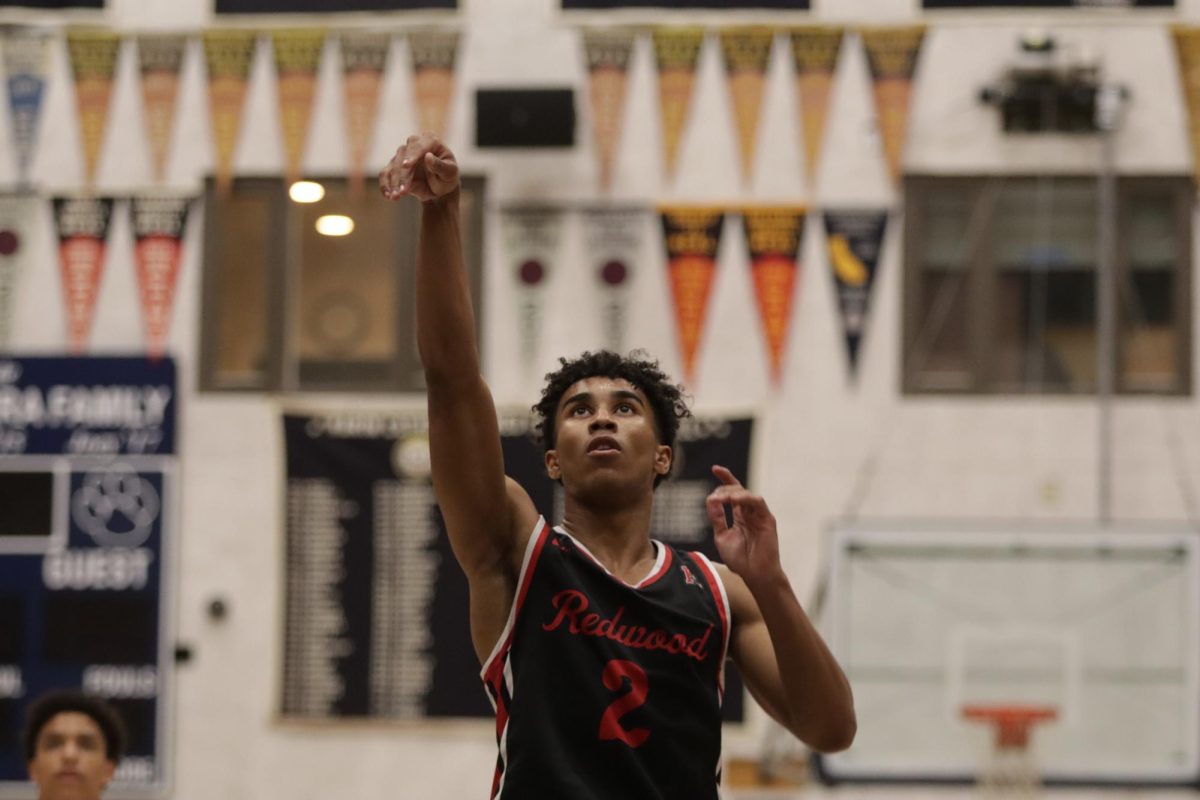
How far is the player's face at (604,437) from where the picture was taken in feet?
10.2

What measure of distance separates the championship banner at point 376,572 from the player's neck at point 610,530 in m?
6.34

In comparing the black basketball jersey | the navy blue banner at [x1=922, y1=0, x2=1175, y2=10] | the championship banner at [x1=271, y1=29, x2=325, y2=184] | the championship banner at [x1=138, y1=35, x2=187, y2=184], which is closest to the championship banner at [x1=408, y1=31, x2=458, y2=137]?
the championship banner at [x1=271, y1=29, x2=325, y2=184]

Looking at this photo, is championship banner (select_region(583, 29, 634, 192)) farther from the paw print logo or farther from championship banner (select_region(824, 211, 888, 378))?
the paw print logo

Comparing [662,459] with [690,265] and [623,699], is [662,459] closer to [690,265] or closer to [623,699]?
[623,699]

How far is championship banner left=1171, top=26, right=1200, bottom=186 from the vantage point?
377 inches

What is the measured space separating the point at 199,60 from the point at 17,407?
2.01 meters

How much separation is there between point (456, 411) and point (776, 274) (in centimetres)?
677

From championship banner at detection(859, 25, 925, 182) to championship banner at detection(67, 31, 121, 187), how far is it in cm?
388

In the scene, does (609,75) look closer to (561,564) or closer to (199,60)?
(199,60)

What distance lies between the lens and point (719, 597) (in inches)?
126

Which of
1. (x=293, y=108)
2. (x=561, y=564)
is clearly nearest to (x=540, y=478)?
(x=293, y=108)

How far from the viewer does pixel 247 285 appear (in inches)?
391

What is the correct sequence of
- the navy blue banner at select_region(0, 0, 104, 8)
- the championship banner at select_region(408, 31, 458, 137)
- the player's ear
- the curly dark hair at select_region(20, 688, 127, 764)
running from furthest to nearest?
the navy blue banner at select_region(0, 0, 104, 8) < the championship banner at select_region(408, 31, 458, 137) < the curly dark hair at select_region(20, 688, 127, 764) < the player's ear

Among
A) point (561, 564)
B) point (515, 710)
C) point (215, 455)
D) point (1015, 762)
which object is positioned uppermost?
point (215, 455)
